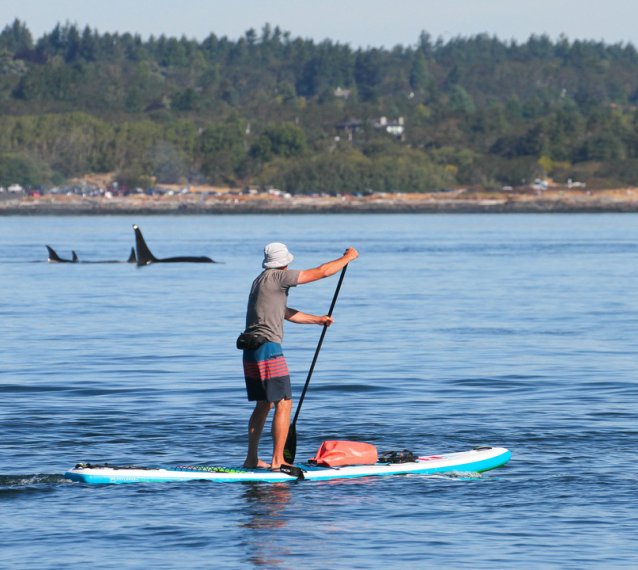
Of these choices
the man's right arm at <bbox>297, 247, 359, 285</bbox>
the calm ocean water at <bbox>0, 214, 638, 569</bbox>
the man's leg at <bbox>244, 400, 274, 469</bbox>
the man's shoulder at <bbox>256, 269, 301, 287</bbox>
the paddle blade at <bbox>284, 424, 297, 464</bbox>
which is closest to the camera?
the calm ocean water at <bbox>0, 214, 638, 569</bbox>

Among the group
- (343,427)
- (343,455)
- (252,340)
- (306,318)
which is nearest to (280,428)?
(343,455)

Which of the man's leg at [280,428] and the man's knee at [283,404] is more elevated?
the man's knee at [283,404]

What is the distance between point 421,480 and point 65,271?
53.5m

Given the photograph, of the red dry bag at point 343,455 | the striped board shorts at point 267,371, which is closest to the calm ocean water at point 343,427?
the red dry bag at point 343,455

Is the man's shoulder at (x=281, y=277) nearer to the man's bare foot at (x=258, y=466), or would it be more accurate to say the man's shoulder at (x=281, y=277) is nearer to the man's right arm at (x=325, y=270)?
the man's right arm at (x=325, y=270)

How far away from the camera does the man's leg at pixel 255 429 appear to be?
16.1 metres

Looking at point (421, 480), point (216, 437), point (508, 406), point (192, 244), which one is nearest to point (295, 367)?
point (508, 406)

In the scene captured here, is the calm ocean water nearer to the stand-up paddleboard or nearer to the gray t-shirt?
the stand-up paddleboard

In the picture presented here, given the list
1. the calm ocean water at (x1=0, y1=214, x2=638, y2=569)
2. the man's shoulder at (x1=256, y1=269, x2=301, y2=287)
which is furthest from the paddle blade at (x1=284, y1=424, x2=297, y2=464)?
the man's shoulder at (x1=256, y1=269, x2=301, y2=287)

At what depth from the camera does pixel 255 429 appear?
16.2 meters

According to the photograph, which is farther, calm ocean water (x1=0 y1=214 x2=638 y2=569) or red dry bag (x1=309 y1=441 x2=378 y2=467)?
red dry bag (x1=309 y1=441 x2=378 y2=467)

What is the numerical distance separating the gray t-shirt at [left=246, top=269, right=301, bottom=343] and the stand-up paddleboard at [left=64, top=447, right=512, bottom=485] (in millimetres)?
1554

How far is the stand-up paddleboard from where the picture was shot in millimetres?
15922

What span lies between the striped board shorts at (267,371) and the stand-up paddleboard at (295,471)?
36.9 inches
